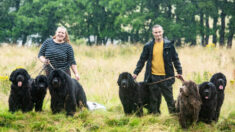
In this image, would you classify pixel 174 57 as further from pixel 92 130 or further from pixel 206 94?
pixel 92 130

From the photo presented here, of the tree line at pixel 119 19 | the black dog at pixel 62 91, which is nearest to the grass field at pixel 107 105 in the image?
the black dog at pixel 62 91

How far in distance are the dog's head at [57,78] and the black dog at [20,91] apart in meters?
0.59

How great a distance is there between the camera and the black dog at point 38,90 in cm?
692

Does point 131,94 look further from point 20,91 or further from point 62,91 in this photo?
point 20,91

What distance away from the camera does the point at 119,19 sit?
27359 millimetres

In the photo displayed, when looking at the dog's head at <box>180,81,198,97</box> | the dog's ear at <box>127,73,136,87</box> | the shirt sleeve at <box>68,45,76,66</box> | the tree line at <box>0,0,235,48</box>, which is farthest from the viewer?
the tree line at <box>0,0,235,48</box>

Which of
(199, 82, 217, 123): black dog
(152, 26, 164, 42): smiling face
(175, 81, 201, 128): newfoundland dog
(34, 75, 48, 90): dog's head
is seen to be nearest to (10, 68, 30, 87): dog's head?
(34, 75, 48, 90): dog's head

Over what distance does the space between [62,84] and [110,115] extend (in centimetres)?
139

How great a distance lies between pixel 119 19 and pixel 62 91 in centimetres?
2125

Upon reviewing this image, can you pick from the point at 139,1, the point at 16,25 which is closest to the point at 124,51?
the point at 139,1

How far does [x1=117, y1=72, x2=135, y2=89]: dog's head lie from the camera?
6.61m

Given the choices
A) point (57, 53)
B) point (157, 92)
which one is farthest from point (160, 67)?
point (57, 53)

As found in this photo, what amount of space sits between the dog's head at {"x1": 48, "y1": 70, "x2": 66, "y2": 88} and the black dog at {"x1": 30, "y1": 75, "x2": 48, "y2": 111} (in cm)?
43

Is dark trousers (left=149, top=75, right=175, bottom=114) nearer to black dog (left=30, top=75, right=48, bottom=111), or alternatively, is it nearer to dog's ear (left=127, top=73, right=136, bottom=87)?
dog's ear (left=127, top=73, right=136, bottom=87)
